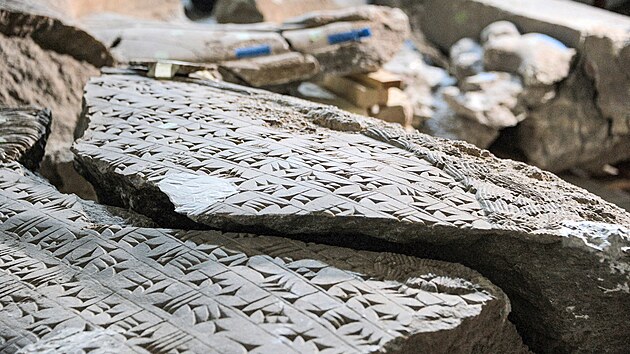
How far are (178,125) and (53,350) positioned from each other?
1.10 metres

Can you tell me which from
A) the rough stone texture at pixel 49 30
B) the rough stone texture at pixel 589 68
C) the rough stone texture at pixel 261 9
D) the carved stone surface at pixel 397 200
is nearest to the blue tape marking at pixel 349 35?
the rough stone texture at pixel 261 9

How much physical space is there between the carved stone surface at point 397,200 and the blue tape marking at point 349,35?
2111mm

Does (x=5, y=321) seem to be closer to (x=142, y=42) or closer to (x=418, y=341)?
(x=418, y=341)

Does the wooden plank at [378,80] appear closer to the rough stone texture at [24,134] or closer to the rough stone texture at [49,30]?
the rough stone texture at [49,30]

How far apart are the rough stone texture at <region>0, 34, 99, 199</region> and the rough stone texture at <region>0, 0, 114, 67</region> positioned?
44mm

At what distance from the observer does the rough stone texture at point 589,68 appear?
506 cm

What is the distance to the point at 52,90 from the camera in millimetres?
3508

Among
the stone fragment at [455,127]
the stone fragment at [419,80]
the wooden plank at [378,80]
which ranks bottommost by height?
the stone fragment at [455,127]

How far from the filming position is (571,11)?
571cm

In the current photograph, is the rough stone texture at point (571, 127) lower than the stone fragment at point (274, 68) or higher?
lower

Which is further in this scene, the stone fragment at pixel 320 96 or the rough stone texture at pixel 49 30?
the stone fragment at pixel 320 96

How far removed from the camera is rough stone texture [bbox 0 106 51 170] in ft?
8.47

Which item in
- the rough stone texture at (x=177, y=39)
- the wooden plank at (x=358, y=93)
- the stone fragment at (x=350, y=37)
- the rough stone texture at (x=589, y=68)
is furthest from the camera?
the rough stone texture at (x=589, y=68)

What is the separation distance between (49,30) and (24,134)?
43.9 inches
